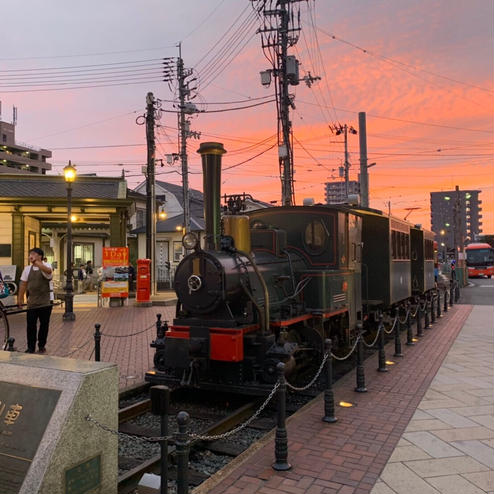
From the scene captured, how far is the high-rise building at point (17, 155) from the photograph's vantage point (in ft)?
269

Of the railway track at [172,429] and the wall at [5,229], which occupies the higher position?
the wall at [5,229]

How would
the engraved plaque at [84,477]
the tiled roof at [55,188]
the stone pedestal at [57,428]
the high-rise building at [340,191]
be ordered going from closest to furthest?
the stone pedestal at [57,428] < the engraved plaque at [84,477] < the tiled roof at [55,188] < the high-rise building at [340,191]

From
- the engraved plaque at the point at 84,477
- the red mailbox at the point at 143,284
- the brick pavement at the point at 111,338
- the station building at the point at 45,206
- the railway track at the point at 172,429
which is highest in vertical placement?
the station building at the point at 45,206

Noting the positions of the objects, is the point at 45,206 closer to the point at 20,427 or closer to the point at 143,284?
the point at 143,284

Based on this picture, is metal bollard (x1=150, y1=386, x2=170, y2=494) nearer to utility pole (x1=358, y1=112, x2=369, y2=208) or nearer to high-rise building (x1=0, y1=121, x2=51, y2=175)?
utility pole (x1=358, y1=112, x2=369, y2=208)

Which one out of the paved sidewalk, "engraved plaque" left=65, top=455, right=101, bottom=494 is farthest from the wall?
"engraved plaque" left=65, top=455, right=101, bottom=494

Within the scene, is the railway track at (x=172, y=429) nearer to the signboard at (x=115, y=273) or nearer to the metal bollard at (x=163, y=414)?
the metal bollard at (x=163, y=414)

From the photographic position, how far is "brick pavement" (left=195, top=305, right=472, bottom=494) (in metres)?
3.94

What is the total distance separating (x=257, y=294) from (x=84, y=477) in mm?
3436

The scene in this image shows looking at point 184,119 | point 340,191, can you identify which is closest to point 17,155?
point 340,191

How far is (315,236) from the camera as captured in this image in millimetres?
7777

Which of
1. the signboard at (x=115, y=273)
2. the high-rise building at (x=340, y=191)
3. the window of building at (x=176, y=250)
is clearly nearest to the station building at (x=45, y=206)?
the signboard at (x=115, y=273)

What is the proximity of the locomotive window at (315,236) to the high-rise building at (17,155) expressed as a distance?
271 feet

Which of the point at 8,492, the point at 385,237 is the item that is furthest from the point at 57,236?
the point at 8,492
